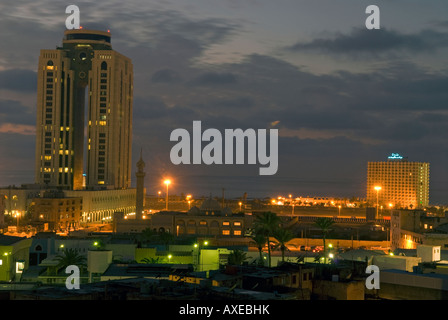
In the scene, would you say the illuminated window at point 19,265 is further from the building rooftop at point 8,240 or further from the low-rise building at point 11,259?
the building rooftop at point 8,240

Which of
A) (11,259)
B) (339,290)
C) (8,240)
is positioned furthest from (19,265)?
(339,290)

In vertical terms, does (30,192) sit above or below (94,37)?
below

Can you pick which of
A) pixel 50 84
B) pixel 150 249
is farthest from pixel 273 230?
pixel 50 84

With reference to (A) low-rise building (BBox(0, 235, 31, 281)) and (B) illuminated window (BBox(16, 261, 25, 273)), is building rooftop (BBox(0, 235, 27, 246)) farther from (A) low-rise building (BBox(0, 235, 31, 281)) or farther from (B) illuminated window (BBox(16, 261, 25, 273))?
(B) illuminated window (BBox(16, 261, 25, 273))

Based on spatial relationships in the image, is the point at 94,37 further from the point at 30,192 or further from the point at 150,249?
the point at 150,249

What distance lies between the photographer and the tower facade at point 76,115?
14775 cm

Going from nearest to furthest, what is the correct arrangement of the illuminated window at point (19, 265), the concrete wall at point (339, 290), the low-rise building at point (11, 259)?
the concrete wall at point (339, 290) → the low-rise building at point (11, 259) → the illuminated window at point (19, 265)

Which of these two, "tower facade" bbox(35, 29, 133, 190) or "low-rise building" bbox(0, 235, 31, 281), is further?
"tower facade" bbox(35, 29, 133, 190)

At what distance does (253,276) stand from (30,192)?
10935cm

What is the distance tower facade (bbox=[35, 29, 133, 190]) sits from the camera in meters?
148

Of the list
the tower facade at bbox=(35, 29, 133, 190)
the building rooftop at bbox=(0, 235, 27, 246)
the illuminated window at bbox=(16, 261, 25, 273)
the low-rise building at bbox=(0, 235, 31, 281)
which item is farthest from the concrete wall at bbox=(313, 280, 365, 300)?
the tower facade at bbox=(35, 29, 133, 190)

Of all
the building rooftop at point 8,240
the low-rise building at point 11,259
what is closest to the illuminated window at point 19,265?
the low-rise building at point 11,259

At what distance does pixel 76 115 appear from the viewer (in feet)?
499
